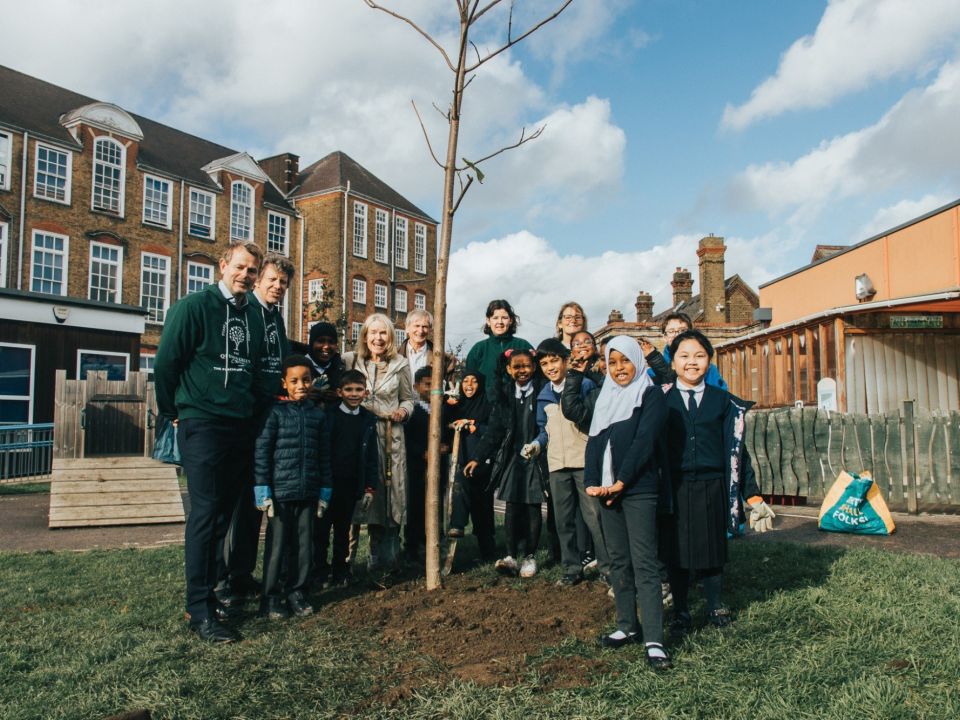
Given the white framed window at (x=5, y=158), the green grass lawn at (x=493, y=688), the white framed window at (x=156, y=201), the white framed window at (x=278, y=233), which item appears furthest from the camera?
the white framed window at (x=278, y=233)

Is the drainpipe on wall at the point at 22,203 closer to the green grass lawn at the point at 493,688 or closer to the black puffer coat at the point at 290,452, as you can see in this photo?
the green grass lawn at the point at 493,688

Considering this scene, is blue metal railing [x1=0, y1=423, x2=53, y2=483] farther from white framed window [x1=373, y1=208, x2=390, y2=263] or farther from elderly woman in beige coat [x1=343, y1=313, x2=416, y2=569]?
white framed window [x1=373, y1=208, x2=390, y2=263]

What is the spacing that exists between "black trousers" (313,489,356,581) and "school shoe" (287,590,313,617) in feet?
2.61

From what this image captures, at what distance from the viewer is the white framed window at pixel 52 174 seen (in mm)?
26516

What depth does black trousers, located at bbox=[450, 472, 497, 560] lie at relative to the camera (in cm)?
620

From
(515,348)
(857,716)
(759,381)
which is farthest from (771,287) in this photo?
(857,716)

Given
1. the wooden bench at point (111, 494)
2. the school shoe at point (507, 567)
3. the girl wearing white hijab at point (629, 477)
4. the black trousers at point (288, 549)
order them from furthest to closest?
1. the wooden bench at point (111, 494)
2. the school shoe at point (507, 567)
3. the black trousers at point (288, 549)
4. the girl wearing white hijab at point (629, 477)

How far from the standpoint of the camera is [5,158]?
2550cm

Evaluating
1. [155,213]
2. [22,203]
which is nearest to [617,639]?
[22,203]

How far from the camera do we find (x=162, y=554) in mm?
6980

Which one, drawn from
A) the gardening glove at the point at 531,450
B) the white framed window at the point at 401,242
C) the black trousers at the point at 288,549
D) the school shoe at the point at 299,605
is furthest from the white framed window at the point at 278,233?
the school shoe at the point at 299,605

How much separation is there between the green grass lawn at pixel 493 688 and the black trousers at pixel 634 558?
0.87ft

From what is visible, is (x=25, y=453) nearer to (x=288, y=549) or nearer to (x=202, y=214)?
(x=288, y=549)

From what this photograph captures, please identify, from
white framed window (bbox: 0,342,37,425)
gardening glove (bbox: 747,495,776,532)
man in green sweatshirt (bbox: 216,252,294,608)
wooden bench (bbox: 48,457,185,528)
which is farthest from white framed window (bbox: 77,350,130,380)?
gardening glove (bbox: 747,495,776,532)
